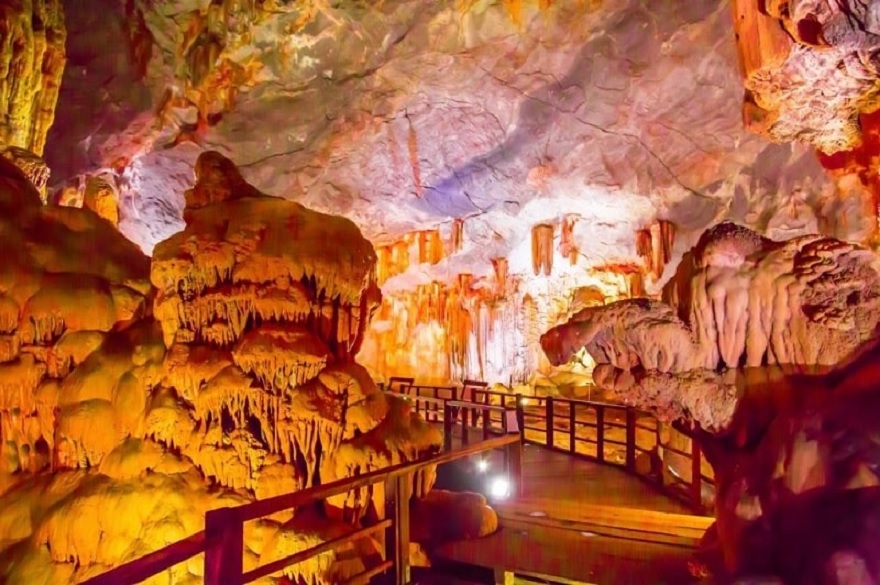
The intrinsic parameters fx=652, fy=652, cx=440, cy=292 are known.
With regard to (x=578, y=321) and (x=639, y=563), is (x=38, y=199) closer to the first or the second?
(x=578, y=321)

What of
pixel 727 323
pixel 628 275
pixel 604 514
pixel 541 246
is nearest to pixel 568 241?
pixel 541 246

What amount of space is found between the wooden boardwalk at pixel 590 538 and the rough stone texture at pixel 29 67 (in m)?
8.38

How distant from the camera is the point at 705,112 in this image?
31.4 feet

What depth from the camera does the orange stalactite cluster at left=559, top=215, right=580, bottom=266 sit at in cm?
1354

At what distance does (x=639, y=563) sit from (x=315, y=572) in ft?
8.10

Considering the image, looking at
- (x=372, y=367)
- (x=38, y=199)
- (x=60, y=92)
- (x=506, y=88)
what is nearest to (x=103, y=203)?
(x=60, y=92)

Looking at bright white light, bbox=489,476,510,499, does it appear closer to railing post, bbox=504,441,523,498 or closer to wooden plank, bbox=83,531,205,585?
railing post, bbox=504,441,523,498

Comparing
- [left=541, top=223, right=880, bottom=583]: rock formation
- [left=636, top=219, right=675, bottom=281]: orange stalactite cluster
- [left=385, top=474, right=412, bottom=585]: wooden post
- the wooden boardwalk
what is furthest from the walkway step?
[left=636, top=219, right=675, bottom=281]: orange stalactite cluster

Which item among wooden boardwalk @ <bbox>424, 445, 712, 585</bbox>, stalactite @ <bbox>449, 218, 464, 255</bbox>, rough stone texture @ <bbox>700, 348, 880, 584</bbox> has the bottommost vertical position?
wooden boardwalk @ <bbox>424, 445, 712, 585</bbox>

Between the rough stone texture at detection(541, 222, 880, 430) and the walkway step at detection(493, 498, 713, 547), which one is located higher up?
the rough stone texture at detection(541, 222, 880, 430)

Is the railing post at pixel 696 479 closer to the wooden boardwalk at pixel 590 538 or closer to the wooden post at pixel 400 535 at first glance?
the wooden boardwalk at pixel 590 538

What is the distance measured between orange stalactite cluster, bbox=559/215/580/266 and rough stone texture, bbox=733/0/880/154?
7064 mm

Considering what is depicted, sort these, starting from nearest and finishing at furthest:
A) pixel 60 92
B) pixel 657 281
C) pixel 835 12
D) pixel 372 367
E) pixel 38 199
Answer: pixel 835 12 < pixel 38 199 < pixel 60 92 < pixel 657 281 < pixel 372 367

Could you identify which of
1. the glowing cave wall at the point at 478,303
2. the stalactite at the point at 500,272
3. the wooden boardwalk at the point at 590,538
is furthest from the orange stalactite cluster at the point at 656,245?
the wooden boardwalk at the point at 590,538
